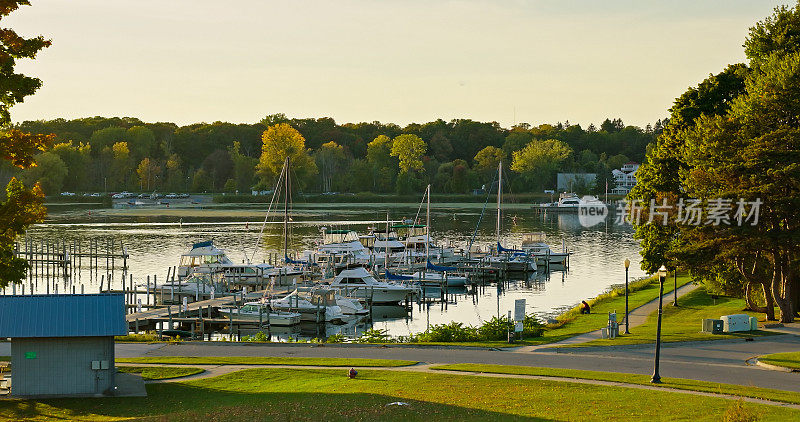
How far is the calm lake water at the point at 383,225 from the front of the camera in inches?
2591

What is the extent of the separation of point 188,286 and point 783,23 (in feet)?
142

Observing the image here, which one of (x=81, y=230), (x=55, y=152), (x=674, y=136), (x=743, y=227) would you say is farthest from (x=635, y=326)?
(x=55, y=152)

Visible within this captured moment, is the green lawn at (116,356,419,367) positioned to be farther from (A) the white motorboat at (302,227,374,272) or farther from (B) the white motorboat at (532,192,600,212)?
(B) the white motorboat at (532,192,600,212)

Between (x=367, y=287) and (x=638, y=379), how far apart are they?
36.3m

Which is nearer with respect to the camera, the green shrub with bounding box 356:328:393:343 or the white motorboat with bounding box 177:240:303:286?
the green shrub with bounding box 356:328:393:343

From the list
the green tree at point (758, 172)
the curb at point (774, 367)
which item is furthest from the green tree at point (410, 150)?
the curb at point (774, 367)

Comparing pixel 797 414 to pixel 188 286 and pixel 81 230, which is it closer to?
pixel 188 286

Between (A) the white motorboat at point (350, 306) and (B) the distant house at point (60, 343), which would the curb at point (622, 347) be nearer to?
(B) the distant house at point (60, 343)

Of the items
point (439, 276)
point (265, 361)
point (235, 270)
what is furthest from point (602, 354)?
point (235, 270)

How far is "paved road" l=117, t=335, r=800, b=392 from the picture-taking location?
31.2 meters

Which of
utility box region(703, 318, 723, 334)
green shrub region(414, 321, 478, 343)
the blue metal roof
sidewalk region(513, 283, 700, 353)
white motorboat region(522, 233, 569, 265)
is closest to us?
the blue metal roof

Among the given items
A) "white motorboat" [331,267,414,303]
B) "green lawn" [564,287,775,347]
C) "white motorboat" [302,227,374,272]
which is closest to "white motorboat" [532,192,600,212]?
"white motorboat" [302,227,374,272]

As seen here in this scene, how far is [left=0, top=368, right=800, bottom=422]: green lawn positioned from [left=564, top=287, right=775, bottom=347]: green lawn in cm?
1072

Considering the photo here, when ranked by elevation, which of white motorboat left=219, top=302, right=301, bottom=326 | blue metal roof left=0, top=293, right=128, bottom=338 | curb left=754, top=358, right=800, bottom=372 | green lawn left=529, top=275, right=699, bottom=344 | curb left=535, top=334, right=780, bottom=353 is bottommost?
white motorboat left=219, top=302, right=301, bottom=326
